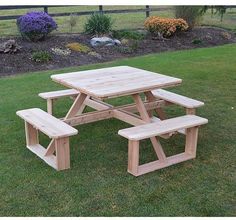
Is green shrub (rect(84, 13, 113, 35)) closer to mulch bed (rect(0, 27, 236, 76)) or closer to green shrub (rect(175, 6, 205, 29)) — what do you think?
mulch bed (rect(0, 27, 236, 76))

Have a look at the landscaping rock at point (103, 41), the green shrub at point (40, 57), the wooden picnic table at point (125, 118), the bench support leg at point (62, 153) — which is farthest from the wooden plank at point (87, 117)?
the landscaping rock at point (103, 41)

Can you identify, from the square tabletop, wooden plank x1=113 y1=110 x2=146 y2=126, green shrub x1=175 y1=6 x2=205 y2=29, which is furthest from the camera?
green shrub x1=175 y1=6 x2=205 y2=29

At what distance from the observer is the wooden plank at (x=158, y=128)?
13.0 ft

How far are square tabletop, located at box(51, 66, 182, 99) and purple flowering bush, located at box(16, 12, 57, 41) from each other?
5.56 metres

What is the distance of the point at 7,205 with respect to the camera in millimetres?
3490

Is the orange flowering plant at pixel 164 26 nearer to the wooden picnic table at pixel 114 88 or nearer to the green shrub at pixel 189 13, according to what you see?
the green shrub at pixel 189 13

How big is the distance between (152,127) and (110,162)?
604 millimetres

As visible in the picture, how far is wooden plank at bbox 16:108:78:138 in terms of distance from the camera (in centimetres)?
402

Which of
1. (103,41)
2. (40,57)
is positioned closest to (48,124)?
(40,57)

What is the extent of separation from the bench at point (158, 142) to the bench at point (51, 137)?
0.57 metres

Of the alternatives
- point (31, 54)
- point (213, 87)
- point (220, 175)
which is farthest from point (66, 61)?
point (220, 175)

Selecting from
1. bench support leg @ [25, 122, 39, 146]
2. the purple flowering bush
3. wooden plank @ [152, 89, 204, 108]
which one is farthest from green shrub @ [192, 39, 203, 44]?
bench support leg @ [25, 122, 39, 146]

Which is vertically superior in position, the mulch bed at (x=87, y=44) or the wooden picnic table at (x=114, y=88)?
the wooden picnic table at (x=114, y=88)

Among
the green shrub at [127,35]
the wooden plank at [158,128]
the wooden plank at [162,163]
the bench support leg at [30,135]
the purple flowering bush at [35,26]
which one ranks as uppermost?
the purple flowering bush at [35,26]
